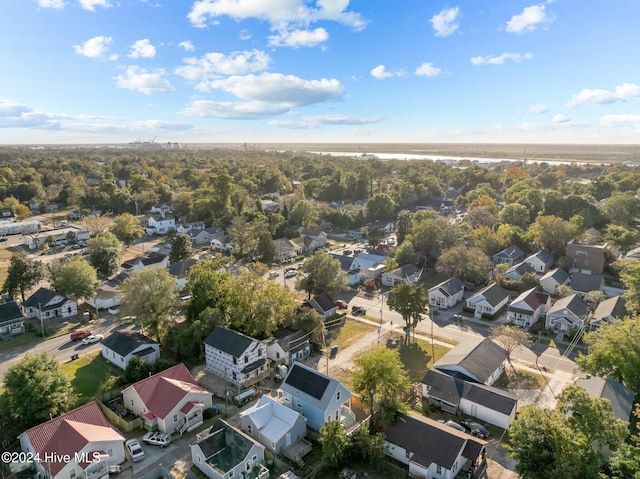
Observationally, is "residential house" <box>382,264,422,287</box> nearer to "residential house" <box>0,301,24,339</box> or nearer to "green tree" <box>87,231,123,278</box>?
"green tree" <box>87,231,123,278</box>

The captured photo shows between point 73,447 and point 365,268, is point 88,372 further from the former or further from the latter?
point 365,268

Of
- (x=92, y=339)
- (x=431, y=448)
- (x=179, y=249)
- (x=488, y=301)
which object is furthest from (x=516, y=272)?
(x=92, y=339)

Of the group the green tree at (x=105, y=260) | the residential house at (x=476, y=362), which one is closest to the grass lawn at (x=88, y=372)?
the green tree at (x=105, y=260)

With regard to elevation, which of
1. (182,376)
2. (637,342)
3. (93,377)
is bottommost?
(93,377)

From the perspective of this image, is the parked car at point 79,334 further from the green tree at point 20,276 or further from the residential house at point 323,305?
the residential house at point 323,305

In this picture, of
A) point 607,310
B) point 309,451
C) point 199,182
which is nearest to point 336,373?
point 309,451

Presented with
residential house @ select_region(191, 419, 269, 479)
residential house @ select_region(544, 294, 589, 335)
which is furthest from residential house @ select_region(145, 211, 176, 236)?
residential house @ select_region(544, 294, 589, 335)

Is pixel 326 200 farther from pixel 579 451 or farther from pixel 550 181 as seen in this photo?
pixel 579 451
